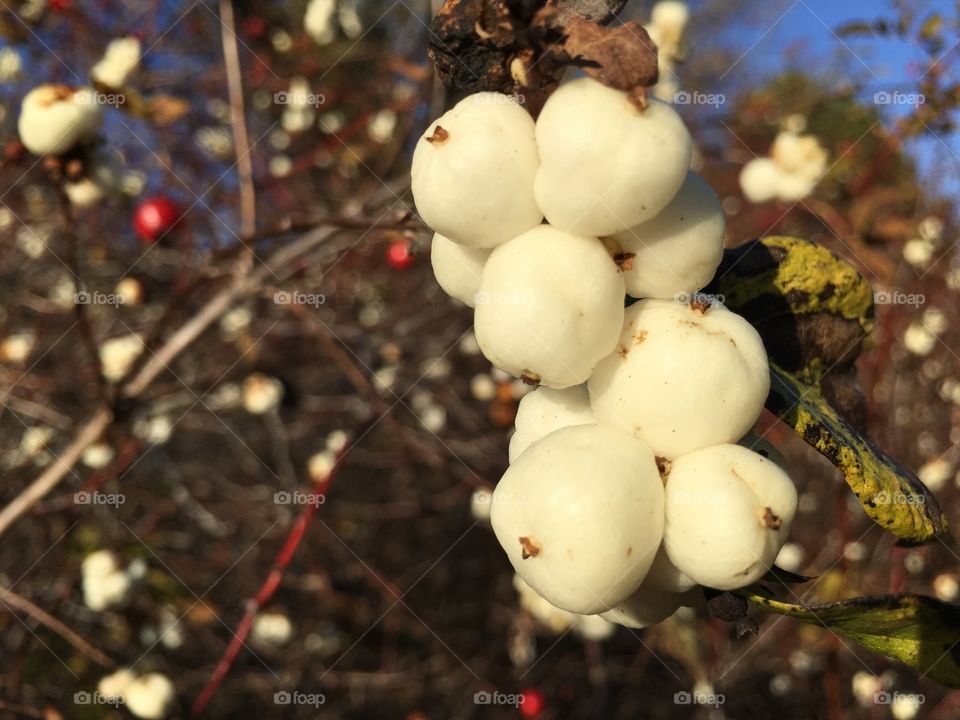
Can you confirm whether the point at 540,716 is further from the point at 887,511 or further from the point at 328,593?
the point at 887,511

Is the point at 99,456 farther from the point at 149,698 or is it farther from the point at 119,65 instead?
the point at 119,65

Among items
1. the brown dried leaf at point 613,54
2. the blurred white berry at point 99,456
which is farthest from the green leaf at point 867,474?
the blurred white berry at point 99,456

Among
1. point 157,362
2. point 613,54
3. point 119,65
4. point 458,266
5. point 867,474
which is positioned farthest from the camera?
point 119,65

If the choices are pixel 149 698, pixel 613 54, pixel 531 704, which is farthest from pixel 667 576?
pixel 531 704

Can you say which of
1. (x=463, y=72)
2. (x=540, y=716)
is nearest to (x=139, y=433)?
(x=540, y=716)

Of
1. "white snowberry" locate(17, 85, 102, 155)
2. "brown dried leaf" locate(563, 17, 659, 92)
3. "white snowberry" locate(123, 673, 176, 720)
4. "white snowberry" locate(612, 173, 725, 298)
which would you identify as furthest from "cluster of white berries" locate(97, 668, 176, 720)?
"brown dried leaf" locate(563, 17, 659, 92)

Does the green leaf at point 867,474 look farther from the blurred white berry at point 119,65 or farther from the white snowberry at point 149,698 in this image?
the blurred white berry at point 119,65
